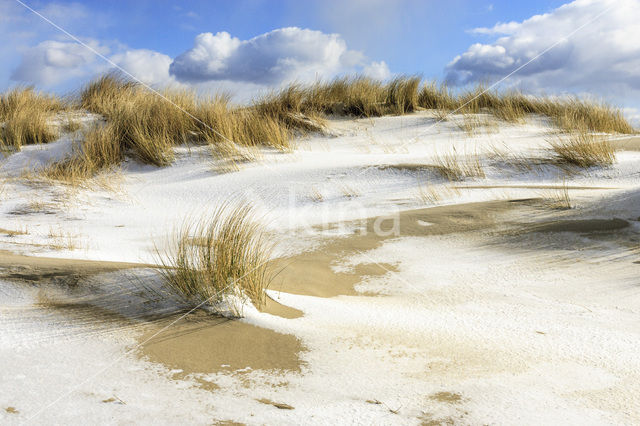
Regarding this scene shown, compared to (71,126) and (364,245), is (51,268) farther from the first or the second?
(71,126)

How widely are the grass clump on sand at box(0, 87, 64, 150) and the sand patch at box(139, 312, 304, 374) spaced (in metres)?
6.72

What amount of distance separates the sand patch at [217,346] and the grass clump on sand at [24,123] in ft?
22.0

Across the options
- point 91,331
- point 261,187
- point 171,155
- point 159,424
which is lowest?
point 159,424

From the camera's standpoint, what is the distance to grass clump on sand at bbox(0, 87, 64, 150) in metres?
7.92

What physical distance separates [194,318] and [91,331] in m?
0.44

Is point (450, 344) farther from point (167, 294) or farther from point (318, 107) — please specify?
point (318, 107)

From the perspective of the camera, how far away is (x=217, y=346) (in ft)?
7.30

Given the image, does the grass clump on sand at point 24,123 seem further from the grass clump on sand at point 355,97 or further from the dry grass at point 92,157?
the grass clump on sand at point 355,97

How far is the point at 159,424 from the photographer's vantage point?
5.61 feet

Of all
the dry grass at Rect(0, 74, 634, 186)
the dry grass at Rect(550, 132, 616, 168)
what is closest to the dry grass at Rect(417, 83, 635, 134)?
the dry grass at Rect(0, 74, 634, 186)

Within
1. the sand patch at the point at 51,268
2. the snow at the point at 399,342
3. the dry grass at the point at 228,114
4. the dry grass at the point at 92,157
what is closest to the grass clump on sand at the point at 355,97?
the dry grass at the point at 228,114

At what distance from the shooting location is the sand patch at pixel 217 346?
6.87ft

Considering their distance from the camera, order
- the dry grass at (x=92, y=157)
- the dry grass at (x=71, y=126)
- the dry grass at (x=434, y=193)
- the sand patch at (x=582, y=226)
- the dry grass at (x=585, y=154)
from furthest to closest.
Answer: the dry grass at (x=71, y=126), the dry grass at (x=92, y=157), the dry grass at (x=585, y=154), the dry grass at (x=434, y=193), the sand patch at (x=582, y=226)

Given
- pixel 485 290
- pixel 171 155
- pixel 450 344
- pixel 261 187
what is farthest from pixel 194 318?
pixel 171 155
